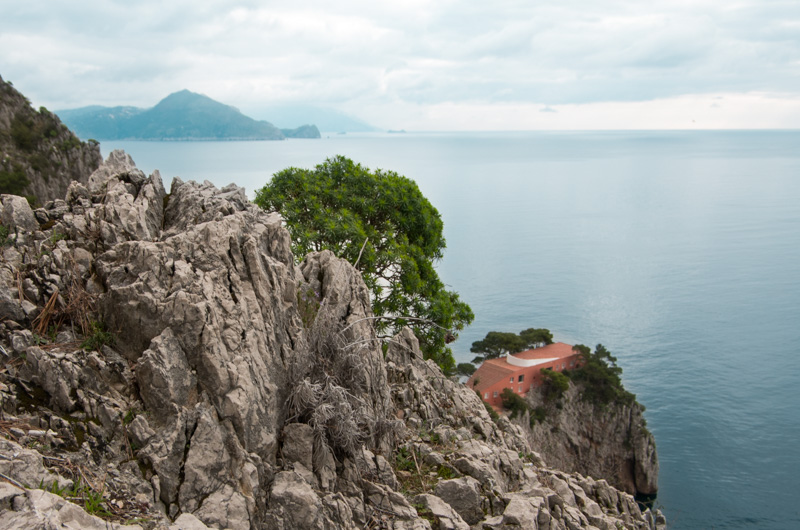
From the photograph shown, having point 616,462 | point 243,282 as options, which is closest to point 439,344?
point 243,282

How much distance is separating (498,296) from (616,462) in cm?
3536

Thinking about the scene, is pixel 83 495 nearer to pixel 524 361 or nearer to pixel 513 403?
pixel 513 403

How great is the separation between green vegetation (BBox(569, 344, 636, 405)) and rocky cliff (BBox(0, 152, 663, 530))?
2122 inches

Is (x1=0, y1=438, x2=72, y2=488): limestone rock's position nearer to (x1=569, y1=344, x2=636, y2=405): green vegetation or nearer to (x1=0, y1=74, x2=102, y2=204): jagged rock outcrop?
(x1=569, y1=344, x2=636, y2=405): green vegetation

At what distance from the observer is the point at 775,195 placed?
19088 centimetres

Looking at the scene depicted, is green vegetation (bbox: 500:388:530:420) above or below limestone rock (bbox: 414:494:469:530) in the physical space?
below

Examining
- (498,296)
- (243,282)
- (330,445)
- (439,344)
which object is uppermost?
(243,282)

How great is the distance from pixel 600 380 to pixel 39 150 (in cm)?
10437

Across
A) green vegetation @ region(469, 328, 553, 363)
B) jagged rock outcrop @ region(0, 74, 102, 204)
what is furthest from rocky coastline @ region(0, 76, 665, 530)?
jagged rock outcrop @ region(0, 74, 102, 204)

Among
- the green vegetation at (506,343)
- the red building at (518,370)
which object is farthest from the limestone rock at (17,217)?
the green vegetation at (506,343)

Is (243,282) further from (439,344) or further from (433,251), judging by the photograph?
(433,251)

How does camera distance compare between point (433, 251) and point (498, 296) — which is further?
point (498, 296)

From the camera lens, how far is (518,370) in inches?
2453

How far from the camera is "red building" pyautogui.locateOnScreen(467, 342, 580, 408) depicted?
60.2 meters
